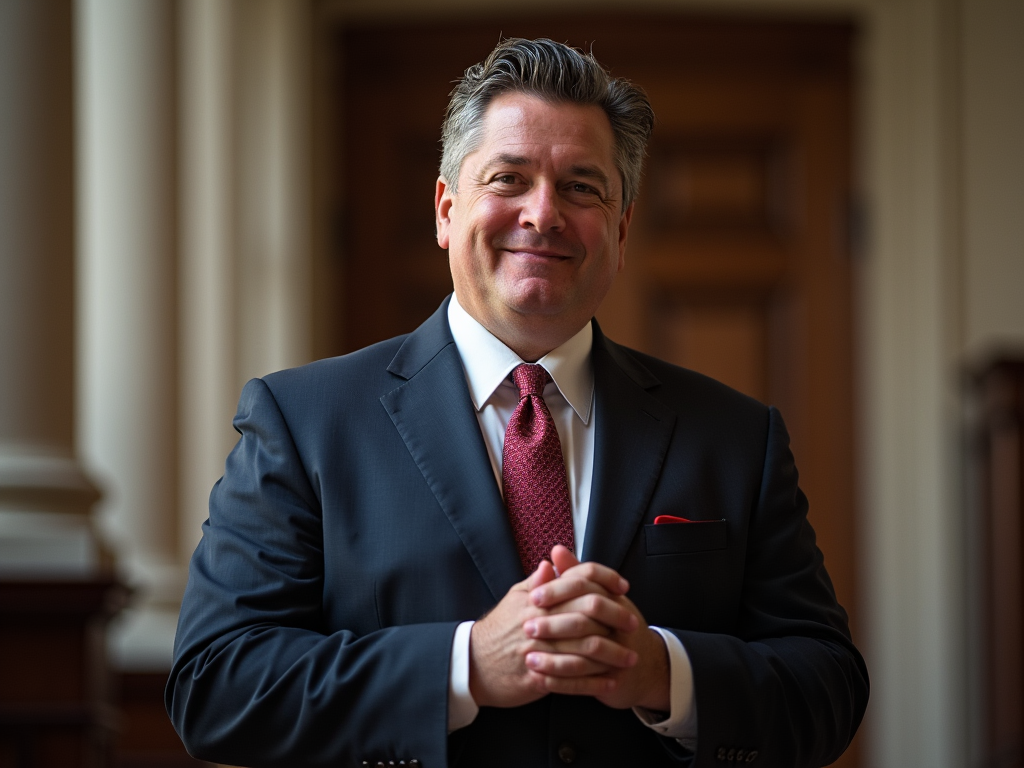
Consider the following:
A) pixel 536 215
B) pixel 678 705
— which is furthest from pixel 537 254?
pixel 678 705

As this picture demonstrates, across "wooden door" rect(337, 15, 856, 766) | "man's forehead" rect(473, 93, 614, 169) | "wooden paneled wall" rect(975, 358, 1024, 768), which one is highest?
"wooden door" rect(337, 15, 856, 766)

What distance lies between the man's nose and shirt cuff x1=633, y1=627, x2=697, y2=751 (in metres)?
0.56

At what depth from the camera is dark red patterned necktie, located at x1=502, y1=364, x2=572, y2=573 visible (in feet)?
6.30

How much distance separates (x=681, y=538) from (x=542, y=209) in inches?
19.2

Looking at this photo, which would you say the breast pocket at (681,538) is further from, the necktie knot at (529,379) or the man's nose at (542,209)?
the man's nose at (542,209)

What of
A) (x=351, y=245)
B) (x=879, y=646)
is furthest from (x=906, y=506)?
(x=351, y=245)

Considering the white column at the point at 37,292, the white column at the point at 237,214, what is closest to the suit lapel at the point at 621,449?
the white column at the point at 37,292

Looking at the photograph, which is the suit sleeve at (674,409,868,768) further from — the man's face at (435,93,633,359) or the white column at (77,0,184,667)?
the white column at (77,0,184,667)

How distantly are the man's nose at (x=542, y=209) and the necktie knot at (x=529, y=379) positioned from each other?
21cm

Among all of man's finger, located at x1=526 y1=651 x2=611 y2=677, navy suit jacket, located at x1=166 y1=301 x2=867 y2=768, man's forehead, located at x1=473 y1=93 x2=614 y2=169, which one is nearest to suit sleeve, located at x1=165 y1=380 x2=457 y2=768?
navy suit jacket, located at x1=166 y1=301 x2=867 y2=768

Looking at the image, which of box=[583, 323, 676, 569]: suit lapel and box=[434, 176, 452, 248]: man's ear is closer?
box=[583, 323, 676, 569]: suit lapel

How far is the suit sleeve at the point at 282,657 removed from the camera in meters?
1.76

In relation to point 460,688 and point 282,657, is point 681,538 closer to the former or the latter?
point 460,688

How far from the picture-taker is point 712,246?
5.76 metres
